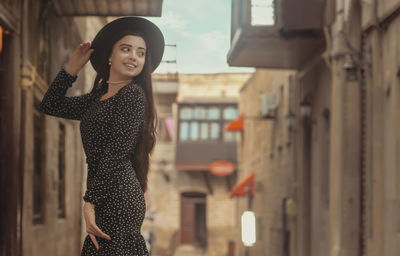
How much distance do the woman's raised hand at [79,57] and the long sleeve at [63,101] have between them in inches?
1.3

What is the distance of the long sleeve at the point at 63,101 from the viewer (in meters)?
3.27

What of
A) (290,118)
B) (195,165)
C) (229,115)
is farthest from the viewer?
(229,115)

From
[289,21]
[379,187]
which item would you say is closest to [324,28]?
[289,21]

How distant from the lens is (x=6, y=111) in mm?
7281

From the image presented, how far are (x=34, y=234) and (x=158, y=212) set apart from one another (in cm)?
2688

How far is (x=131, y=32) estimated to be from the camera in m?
3.16

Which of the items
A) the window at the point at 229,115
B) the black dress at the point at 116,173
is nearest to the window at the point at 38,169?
the black dress at the point at 116,173

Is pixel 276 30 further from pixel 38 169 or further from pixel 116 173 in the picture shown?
pixel 116 173

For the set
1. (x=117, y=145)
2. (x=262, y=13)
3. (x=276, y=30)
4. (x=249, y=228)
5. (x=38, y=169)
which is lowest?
(x=249, y=228)

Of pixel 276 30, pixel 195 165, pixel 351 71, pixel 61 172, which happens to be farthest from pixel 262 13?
pixel 195 165

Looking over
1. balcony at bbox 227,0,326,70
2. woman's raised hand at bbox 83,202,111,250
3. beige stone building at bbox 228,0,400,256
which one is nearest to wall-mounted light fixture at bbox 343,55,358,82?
beige stone building at bbox 228,0,400,256

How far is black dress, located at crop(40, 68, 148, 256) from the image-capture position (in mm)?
2939

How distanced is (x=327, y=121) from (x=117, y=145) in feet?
39.4

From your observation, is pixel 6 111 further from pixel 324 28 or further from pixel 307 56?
pixel 307 56
